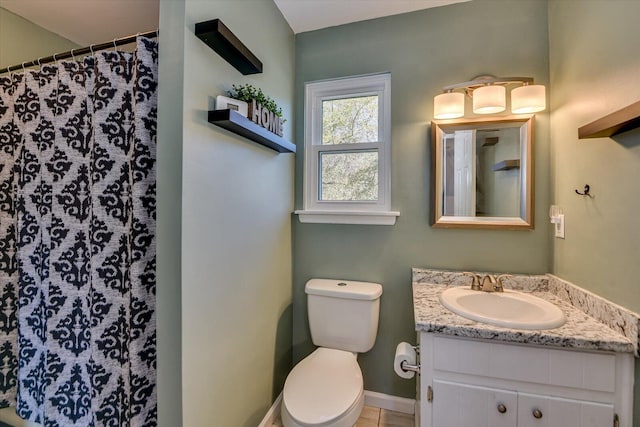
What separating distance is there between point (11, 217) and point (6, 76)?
71 cm

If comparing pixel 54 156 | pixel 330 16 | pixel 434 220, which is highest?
pixel 330 16

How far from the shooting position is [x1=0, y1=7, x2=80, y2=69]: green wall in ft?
5.10

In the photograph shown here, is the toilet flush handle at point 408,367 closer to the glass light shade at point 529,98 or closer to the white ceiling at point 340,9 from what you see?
the glass light shade at point 529,98

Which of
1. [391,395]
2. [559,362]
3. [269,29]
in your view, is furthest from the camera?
[391,395]

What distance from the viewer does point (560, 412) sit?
37.3 inches

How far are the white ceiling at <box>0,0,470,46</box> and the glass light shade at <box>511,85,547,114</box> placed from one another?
0.71 metres

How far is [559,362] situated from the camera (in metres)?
0.95

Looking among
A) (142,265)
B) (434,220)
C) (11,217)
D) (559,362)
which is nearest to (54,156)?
(11,217)

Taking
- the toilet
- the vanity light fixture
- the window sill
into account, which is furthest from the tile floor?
the vanity light fixture

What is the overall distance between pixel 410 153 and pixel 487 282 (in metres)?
0.86

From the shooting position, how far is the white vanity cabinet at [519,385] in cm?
92

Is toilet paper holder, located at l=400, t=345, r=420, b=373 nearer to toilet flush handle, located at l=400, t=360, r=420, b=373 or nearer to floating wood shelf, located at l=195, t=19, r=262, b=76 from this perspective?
toilet flush handle, located at l=400, t=360, r=420, b=373

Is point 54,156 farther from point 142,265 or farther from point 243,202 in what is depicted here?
point 243,202

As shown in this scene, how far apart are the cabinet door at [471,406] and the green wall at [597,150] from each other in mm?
390
